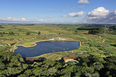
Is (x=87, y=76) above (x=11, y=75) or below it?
above

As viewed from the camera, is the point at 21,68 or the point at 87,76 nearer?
the point at 87,76

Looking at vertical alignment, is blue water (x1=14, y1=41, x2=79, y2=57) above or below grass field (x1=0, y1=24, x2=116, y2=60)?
below

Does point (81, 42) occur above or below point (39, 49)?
above

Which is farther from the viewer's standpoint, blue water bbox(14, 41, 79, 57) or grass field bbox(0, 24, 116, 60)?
blue water bbox(14, 41, 79, 57)

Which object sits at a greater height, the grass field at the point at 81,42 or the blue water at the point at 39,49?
the grass field at the point at 81,42

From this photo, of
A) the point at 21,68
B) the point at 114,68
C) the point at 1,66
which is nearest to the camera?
the point at 114,68

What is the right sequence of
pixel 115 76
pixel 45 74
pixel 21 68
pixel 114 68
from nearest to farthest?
pixel 115 76 → pixel 45 74 → pixel 114 68 → pixel 21 68

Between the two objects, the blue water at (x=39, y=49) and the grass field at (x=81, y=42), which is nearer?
the grass field at (x=81, y=42)

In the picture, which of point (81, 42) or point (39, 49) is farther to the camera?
point (81, 42)

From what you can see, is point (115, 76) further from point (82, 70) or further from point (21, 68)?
point (21, 68)

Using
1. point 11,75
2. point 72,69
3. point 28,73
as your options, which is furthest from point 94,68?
point 11,75
